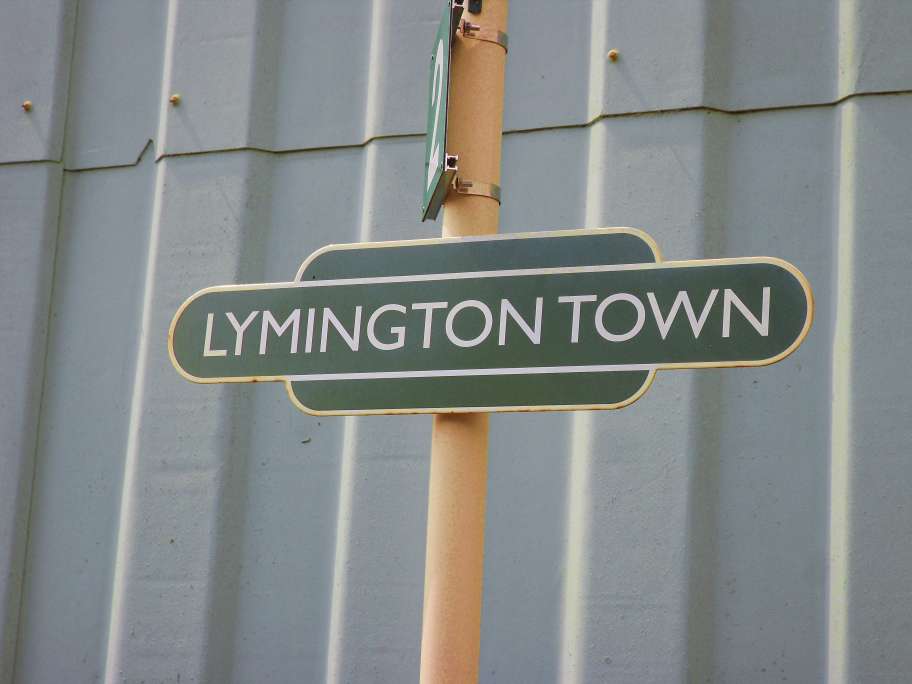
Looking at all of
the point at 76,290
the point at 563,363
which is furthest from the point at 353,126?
the point at 563,363

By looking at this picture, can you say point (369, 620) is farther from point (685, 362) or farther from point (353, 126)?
point (685, 362)

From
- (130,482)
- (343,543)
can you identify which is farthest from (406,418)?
(130,482)

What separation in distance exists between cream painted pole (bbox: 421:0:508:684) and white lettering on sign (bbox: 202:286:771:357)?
0.19 meters

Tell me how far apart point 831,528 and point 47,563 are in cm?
345

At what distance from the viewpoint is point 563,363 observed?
240cm

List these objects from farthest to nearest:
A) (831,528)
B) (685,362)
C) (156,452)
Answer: (156,452) → (831,528) → (685,362)

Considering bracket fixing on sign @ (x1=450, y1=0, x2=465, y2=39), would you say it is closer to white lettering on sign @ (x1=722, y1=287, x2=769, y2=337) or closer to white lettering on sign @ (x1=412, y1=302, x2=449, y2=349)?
white lettering on sign @ (x1=412, y1=302, x2=449, y2=349)

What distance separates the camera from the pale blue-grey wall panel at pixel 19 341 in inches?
230

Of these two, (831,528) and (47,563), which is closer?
(831,528)

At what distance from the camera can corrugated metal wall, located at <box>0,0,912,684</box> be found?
4.75 metres

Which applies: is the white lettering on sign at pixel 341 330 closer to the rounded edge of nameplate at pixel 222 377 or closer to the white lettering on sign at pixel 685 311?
the rounded edge of nameplate at pixel 222 377

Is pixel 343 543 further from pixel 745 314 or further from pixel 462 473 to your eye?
pixel 745 314

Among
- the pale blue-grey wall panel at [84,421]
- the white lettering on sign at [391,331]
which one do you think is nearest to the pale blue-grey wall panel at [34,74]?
the pale blue-grey wall panel at [84,421]

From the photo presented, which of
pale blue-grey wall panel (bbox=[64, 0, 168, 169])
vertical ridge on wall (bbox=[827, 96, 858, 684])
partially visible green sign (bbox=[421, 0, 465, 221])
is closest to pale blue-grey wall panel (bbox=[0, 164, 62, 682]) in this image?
pale blue-grey wall panel (bbox=[64, 0, 168, 169])
